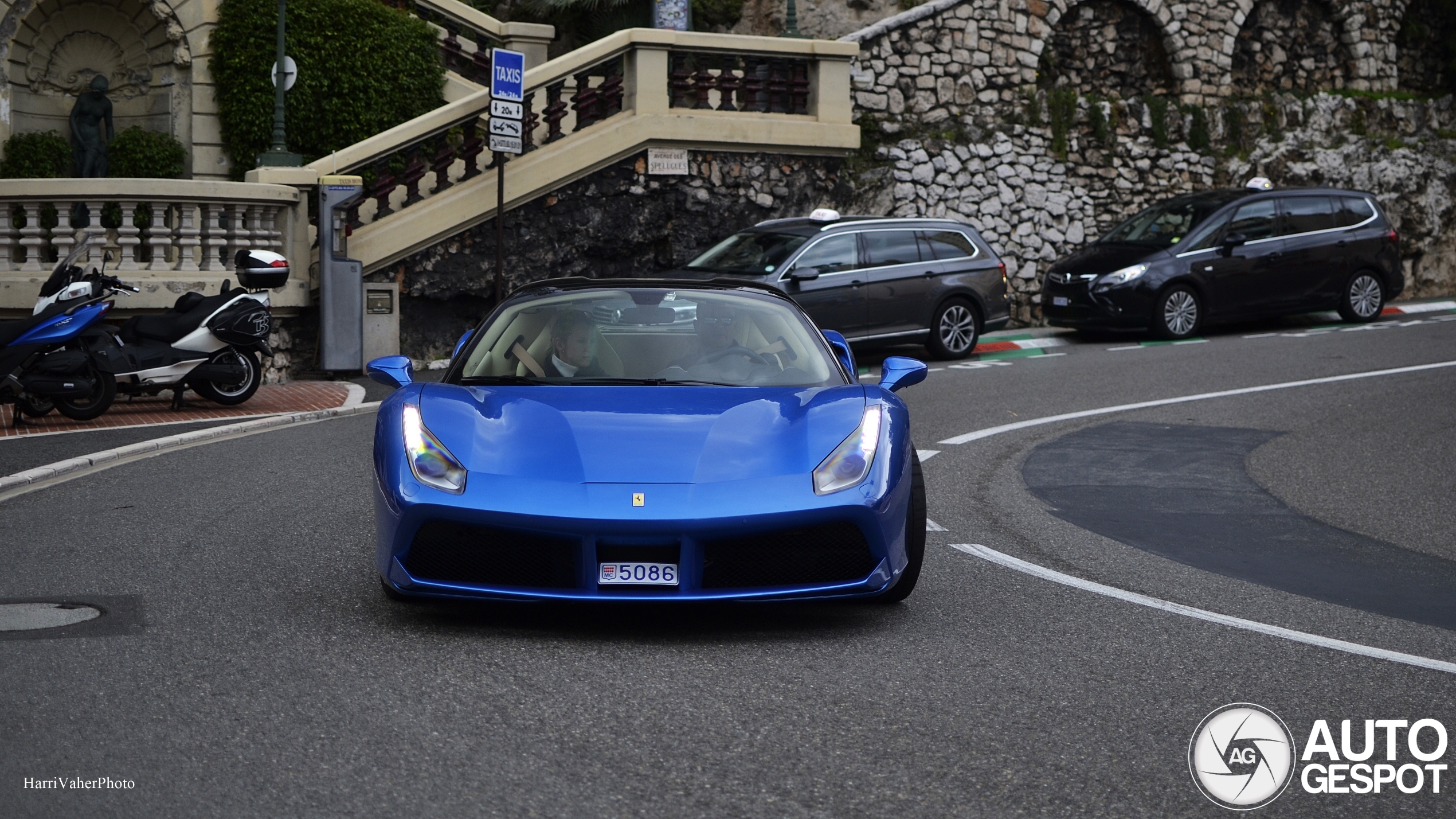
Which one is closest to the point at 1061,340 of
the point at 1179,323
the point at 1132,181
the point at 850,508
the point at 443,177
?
the point at 1179,323

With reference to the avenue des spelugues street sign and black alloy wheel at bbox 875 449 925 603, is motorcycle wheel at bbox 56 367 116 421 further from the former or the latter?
black alloy wheel at bbox 875 449 925 603

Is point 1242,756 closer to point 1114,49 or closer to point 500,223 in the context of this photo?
point 500,223

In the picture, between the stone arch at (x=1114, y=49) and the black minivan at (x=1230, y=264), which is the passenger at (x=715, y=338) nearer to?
the black minivan at (x=1230, y=264)

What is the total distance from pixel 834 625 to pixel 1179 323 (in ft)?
49.4

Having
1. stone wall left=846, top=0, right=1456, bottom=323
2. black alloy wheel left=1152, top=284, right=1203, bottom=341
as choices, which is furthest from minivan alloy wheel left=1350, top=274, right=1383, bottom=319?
stone wall left=846, top=0, right=1456, bottom=323

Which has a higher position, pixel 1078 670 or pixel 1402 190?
pixel 1402 190

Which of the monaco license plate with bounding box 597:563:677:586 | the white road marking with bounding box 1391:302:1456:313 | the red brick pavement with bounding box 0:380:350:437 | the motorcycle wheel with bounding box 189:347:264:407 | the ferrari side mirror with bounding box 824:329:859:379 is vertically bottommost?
the red brick pavement with bounding box 0:380:350:437

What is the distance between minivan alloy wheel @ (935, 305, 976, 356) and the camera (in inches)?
711

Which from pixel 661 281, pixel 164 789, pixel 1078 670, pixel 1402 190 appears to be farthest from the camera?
pixel 1402 190

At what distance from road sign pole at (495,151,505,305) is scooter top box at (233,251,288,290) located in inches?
128

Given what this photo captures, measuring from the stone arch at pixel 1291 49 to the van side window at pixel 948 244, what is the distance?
425 inches

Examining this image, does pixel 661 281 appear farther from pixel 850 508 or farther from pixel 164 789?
pixel 164 789

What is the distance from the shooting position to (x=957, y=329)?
18172 mm

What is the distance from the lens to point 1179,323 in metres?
19.8
